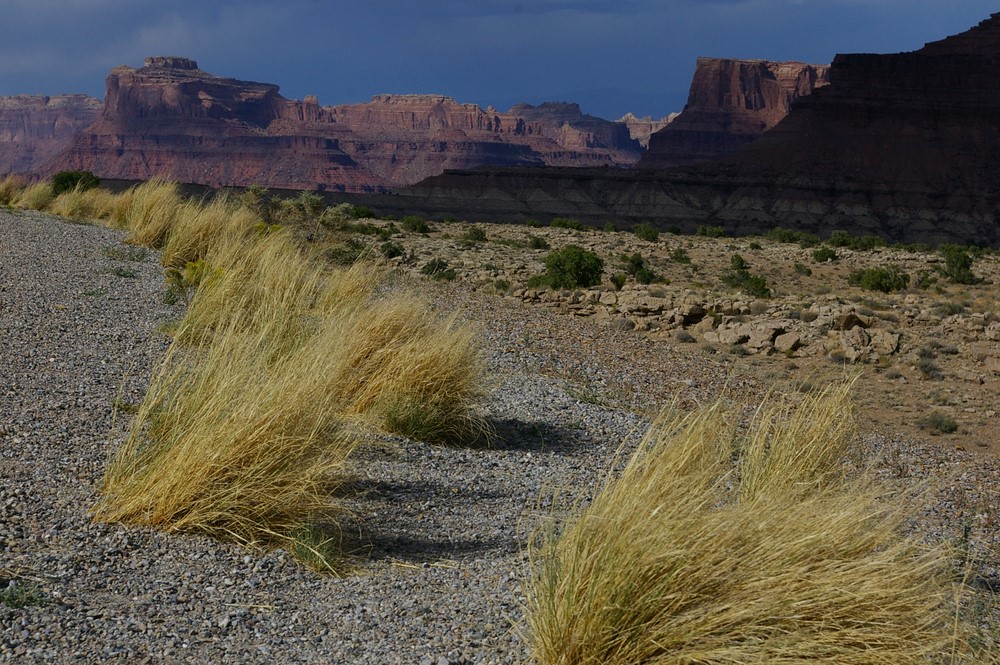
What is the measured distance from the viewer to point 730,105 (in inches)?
5851

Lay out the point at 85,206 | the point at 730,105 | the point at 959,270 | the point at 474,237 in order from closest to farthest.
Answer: the point at 85,206 < the point at 959,270 < the point at 474,237 < the point at 730,105

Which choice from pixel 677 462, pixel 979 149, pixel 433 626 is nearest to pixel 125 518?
pixel 433 626

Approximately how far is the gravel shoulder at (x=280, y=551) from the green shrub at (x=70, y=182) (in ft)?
52.2

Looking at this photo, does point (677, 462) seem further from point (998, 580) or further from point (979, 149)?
point (979, 149)

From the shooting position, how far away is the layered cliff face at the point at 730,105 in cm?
14238

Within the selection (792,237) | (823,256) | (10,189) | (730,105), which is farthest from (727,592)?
(730,105)

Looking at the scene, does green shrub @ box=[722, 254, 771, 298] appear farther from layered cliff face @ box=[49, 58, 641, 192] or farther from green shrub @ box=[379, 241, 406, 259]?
layered cliff face @ box=[49, 58, 641, 192]

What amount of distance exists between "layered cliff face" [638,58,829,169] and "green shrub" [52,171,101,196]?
120m

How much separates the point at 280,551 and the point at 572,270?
17.9 metres

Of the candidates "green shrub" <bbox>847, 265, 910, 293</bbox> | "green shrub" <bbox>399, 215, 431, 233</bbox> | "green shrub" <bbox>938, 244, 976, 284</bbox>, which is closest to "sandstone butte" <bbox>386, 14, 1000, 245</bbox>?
"green shrub" <bbox>399, 215, 431, 233</bbox>

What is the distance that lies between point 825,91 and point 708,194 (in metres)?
28.7

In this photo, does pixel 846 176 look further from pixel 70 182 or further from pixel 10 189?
pixel 10 189

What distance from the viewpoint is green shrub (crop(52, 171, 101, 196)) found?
24641 mm

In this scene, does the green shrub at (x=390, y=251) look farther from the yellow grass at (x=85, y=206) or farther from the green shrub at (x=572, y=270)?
the yellow grass at (x=85, y=206)
